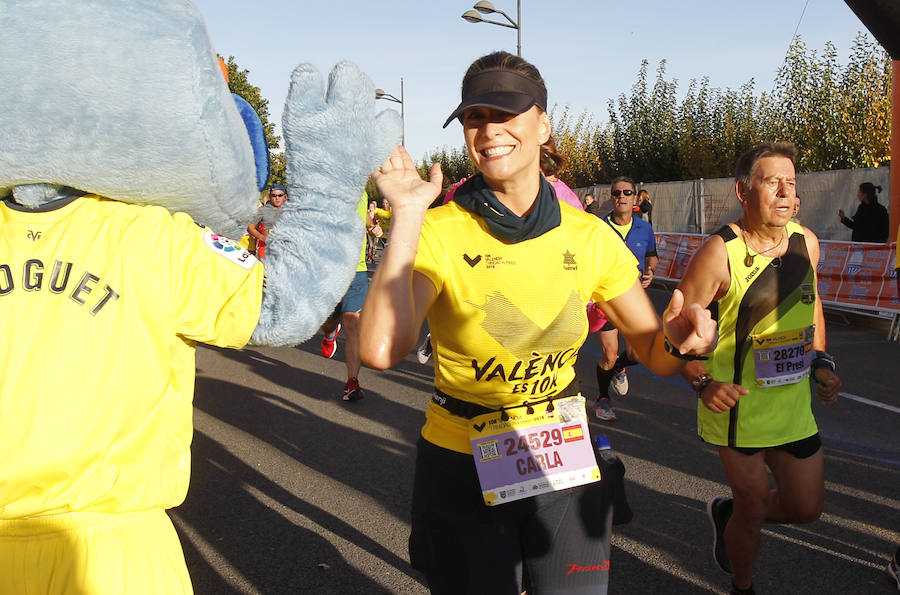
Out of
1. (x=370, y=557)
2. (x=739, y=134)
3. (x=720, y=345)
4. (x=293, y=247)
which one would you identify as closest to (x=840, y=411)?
(x=720, y=345)

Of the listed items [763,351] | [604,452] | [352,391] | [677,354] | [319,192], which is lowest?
[352,391]

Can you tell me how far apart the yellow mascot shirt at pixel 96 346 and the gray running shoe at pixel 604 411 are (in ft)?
15.8

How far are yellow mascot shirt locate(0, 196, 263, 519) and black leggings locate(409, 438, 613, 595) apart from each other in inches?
35.2

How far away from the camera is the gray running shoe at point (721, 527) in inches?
136

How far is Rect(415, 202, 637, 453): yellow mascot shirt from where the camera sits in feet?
7.59

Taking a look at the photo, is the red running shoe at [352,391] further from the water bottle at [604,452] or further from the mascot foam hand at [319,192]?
the mascot foam hand at [319,192]

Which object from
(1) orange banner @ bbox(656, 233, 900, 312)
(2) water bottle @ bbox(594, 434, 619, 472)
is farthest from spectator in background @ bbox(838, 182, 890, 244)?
(2) water bottle @ bbox(594, 434, 619, 472)

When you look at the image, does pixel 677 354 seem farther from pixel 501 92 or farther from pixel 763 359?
pixel 763 359

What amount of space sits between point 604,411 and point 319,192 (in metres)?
4.79

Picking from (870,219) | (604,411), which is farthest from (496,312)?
(870,219)

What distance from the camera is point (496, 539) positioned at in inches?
87.4

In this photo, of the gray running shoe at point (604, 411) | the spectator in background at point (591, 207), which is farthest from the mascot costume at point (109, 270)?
the spectator in background at point (591, 207)

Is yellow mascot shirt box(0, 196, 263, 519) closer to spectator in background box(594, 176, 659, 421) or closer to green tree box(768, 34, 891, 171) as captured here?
spectator in background box(594, 176, 659, 421)

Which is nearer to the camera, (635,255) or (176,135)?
(176,135)
